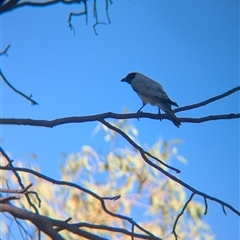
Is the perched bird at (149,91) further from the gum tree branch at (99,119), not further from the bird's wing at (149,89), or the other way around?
the gum tree branch at (99,119)

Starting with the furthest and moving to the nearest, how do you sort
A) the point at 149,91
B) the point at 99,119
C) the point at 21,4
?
the point at 149,91
the point at 99,119
the point at 21,4

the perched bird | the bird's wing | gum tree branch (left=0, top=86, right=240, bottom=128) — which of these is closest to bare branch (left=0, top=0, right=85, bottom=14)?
gum tree branch (left=0, top=86, right=240, bottom=128)

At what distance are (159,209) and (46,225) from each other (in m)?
3.16

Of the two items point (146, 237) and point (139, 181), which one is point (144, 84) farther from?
point (146, 237)

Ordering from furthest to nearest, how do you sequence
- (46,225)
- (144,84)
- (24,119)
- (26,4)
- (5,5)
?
(144,84) < (24,119) < (26,4) < (5,5) < (46,225)

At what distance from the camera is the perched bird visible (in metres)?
3.15

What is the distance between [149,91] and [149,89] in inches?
1.5

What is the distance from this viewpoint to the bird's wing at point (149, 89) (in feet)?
10.9

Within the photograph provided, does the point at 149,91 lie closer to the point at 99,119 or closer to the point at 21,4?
the point at 99,119

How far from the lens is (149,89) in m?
3.62

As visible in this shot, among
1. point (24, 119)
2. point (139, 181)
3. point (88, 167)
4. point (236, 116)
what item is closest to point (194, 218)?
point (139, 181)

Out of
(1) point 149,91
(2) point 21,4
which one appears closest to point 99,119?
(2) point 21,4

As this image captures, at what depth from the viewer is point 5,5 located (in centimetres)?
142

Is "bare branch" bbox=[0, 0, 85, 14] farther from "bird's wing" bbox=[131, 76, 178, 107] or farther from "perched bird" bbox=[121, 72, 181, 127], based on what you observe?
"bird's wing" bbox=[131, 76, 178, 107]
